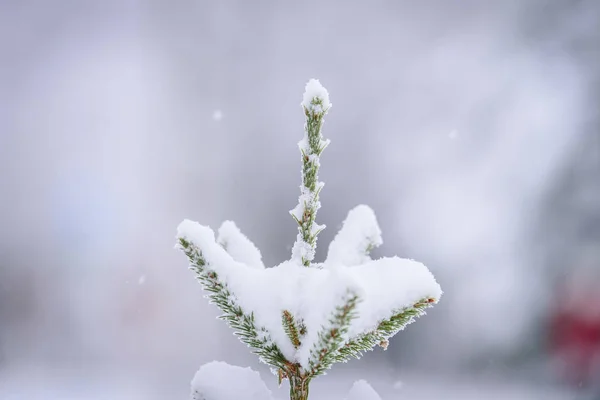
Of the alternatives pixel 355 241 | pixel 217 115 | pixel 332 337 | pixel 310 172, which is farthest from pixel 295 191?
pixel 332 337

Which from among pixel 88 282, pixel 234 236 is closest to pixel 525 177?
pixel 234 236

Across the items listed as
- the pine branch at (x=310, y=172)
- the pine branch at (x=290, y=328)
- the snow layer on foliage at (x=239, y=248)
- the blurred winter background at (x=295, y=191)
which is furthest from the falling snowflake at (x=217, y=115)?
the pine branch at (x=290, y=328)

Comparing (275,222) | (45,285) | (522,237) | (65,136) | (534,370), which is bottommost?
(534,370)

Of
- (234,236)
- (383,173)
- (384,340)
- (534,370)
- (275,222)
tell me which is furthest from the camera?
(383,173)

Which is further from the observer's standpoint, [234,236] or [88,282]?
[88,282]

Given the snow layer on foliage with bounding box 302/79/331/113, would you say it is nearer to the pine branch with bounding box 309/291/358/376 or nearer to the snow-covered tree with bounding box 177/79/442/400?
the snow-covered tree with bounding box 177/79/442/400

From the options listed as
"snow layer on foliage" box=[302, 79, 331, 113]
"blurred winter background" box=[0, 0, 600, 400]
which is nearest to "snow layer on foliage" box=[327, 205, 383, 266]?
"snow layer on foliage" box=[302, 79, 331, 113]

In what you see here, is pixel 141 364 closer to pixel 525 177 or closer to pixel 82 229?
pixel 82 229
